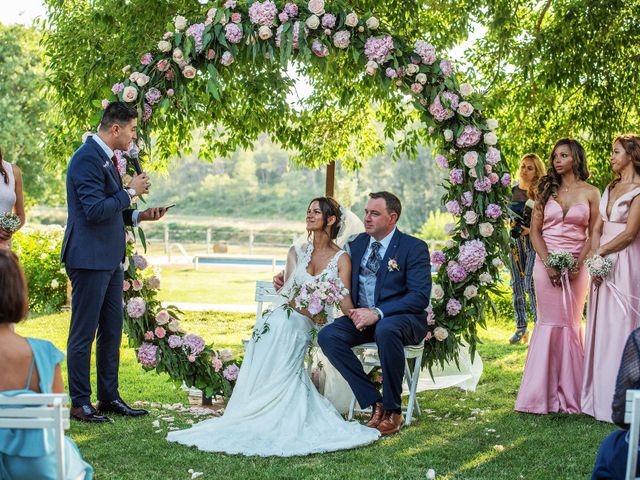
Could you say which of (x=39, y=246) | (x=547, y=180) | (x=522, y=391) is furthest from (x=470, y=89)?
(x=39, y=246)

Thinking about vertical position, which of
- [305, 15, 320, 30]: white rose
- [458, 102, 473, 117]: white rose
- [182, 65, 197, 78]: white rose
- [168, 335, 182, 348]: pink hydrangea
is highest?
[305, 15, 320, 30]: white rose

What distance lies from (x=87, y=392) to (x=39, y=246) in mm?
7967

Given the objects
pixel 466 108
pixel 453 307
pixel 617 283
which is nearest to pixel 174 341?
pixel 453 307

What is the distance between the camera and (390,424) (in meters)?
5.61

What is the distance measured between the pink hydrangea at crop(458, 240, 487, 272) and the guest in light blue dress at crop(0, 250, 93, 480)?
3.63 meters

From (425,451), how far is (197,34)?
11.2 feet

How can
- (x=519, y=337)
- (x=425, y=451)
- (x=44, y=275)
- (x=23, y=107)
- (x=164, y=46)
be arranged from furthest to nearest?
(x=23, y=107) < (x=44, y=275) < (x=519, y=337) < (x=164, y=46) < (x=425, y=451)

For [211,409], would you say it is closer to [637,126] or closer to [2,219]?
[2,219]

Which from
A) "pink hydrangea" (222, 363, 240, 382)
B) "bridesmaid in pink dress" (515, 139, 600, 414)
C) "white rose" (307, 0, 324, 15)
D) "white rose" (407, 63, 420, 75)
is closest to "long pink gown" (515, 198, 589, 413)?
"bridesmaid in pink dress" (515, 139, 600, 414)

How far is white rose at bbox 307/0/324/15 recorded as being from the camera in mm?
6328

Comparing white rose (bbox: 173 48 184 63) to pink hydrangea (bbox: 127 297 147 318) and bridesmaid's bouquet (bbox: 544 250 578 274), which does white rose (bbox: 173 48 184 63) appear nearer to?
pink hydrangea (bbox: 127 297 147 318)

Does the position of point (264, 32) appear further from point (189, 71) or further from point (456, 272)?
point (456, 272)

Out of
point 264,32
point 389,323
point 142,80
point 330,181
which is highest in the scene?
point 264,32

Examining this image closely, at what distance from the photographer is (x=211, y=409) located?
20.8 feet
